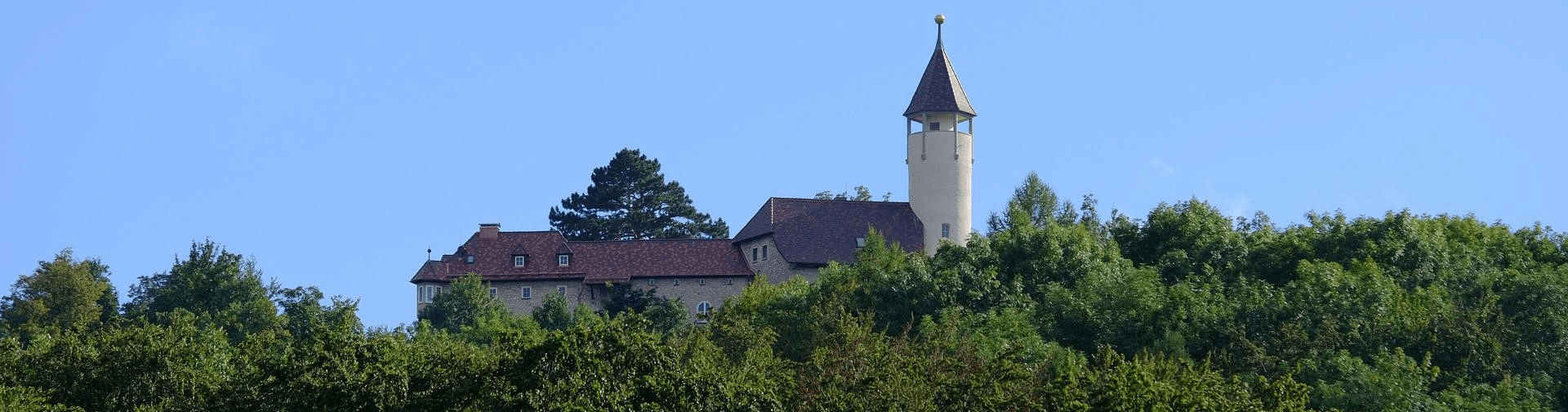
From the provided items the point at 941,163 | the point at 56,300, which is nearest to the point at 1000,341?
the point at 941,163

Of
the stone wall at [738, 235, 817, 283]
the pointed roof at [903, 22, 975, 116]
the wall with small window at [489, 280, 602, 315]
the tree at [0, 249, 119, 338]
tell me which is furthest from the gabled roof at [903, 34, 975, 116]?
the tree at [0, 249, 119, 338]

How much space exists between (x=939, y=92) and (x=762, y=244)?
9011mm

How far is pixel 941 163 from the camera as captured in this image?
7438 cm

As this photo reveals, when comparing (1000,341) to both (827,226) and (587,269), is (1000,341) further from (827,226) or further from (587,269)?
(587,269)

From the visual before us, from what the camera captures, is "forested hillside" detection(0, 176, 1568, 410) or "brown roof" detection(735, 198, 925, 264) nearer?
"forested hillside" detection(0, 176, 1568, 410)

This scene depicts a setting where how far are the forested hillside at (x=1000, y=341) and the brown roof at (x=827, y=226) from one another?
20.4 ft

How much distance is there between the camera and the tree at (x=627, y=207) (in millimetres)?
92000

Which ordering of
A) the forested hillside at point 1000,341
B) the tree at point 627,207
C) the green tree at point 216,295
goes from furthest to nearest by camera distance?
1. the tree at point 627,207
2. the green tree at point 216,295
3. the forested hillside at point 1000,341

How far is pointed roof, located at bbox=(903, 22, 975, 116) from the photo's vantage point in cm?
7450

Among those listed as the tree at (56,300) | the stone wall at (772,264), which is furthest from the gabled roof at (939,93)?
the tree at (56,300)

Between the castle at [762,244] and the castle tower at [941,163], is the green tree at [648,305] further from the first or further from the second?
the castle tower at [941,163]

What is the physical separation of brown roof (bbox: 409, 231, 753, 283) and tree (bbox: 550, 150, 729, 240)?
1180 centimetres

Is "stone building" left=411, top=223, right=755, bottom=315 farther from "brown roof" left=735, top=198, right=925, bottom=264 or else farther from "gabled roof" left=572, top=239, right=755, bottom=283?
"brown roof" left=735, top=198, right=925, bottom=264

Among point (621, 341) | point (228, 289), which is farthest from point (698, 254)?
point (621, 341)
